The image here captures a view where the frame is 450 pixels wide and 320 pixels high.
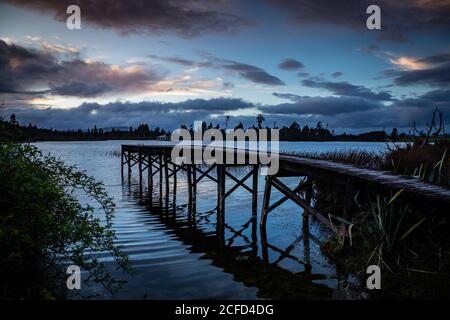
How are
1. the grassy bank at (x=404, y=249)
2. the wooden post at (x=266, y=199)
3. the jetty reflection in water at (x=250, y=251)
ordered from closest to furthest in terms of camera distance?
the grassy bank at (x=404, y=249), the jetty reflection in water at (x=250, y=251), the wooden post at (x=266, y=199)

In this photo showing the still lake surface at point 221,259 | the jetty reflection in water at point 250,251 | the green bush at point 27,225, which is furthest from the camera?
the jetty reflection in water at point 250,251

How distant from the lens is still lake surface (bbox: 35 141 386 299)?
705cm

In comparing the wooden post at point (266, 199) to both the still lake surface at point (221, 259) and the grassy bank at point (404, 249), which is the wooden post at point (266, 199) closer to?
the still lake surface at point (221, 259)

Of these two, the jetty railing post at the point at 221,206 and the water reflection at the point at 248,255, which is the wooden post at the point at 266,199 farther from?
the jetty railing post at the point at 221,206

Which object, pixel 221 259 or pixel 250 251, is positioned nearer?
pixel 221 259

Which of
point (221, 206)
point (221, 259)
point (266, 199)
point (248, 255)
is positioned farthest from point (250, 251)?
point (221, 206)

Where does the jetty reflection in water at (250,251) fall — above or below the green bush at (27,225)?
below

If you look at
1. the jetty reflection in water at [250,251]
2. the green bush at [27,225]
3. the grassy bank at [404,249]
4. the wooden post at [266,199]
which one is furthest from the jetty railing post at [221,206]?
the green bush at [27,225]

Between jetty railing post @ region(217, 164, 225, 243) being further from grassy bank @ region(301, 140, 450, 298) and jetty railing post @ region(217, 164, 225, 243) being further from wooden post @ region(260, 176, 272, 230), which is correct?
grassy bank @ region(301, 140, 450, 298)

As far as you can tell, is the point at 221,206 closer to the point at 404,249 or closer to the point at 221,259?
the point at 221,259

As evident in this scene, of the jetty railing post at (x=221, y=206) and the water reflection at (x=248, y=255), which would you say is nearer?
the water reflection at (x=248, y=255)

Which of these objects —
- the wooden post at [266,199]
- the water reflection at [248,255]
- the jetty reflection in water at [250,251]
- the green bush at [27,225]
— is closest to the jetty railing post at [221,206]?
the jetty reflection in water at [250,251]

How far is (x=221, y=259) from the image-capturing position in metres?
9.45

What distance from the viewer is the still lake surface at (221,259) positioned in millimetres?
7047
